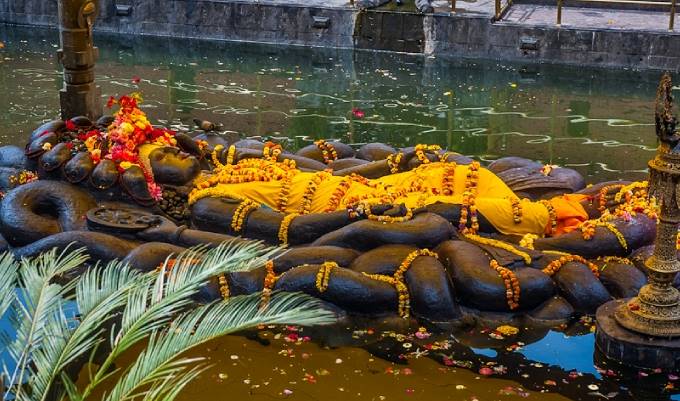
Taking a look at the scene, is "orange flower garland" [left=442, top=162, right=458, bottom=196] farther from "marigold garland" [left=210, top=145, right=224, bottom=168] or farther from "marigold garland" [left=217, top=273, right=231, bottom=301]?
"marigold garland" [left=210, top=145, right=224, bottom=168]

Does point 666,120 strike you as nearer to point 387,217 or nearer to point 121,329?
point 387,217

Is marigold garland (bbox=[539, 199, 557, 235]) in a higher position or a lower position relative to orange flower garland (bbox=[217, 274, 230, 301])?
higher

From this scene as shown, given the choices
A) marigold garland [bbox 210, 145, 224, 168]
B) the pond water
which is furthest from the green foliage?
marigold garland [bbox 210, 145, 224, 168]

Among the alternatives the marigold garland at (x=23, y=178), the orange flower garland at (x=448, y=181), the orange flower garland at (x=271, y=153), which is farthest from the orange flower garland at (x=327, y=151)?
the marigold garland at (x=23, y=178)

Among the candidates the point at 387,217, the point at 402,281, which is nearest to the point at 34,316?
the point at 402,281

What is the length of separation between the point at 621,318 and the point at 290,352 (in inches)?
77.5

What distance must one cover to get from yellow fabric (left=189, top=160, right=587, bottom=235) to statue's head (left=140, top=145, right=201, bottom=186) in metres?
0.20

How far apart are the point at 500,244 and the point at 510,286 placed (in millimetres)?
421

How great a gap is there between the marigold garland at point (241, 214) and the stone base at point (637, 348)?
8.20 feet

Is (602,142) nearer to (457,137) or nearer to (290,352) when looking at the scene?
(457,137)

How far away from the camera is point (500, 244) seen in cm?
680

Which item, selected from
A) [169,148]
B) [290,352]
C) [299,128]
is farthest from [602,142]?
[290,352]

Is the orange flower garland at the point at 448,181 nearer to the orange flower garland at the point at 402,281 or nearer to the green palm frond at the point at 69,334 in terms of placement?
the orange flower garland at the point at 402,281

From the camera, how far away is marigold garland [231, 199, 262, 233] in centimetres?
712
